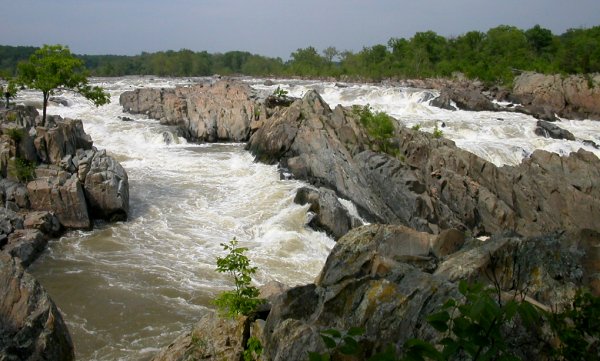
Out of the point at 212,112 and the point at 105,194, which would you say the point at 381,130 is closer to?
the point at 212,112

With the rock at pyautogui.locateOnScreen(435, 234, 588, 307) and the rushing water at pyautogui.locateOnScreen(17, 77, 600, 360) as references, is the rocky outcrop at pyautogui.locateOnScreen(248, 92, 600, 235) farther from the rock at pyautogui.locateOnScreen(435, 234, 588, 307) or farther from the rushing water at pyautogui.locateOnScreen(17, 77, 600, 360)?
the rock at pyautogui.locateOnScreen(435, 234, 588, 307)

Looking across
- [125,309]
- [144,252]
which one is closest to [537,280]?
[125,309]

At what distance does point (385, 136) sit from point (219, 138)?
13211 mm

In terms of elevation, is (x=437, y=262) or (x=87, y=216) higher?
(x=437, y=262)

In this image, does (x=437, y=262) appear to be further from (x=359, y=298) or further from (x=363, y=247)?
(x=359, y=298)

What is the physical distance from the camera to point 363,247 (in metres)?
9.13

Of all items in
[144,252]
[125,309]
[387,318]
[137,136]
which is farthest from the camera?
[137,136]

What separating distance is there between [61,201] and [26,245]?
267cm

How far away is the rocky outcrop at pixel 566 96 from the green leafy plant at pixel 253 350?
45723 millimetres

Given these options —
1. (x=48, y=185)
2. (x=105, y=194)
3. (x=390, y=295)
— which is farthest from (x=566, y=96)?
(x=390, y=295)

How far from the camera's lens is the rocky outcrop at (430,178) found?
2225cm

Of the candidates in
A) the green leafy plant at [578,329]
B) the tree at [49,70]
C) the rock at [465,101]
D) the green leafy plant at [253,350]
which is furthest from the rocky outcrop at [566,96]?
the green leafy plant at [578,329]

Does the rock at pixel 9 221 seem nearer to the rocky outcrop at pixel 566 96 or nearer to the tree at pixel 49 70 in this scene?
the tree at pixel 49 70

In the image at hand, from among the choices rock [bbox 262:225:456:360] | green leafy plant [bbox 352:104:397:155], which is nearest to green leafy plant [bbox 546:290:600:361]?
rock [bbox 262:225:456:360]
